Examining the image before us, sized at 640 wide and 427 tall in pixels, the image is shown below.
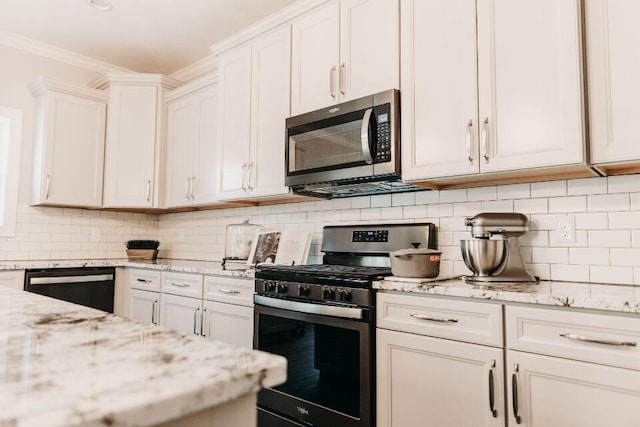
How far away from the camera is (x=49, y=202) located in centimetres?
341

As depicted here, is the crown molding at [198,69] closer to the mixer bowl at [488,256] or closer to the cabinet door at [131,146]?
the cabinet door at [131,146]

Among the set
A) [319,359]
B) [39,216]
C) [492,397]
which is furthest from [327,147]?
[39,216]

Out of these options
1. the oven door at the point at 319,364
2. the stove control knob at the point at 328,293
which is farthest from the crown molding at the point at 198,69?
the stove control knob at the point at 328,293

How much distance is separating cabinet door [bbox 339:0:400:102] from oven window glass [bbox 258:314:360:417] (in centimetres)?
124

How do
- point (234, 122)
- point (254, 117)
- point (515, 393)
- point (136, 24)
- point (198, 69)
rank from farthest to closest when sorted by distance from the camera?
point (198, 69), point (136, 24), point (234, 122), point (254, 117), point (515, 393)

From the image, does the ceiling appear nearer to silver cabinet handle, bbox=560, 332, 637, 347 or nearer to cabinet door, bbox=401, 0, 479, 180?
cabinet door, bbox=401, 0, 479, 180

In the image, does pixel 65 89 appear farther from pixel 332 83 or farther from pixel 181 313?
pixel 332 83

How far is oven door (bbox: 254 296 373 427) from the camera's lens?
185 centimetres

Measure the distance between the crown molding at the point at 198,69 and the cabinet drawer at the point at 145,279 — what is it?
1863mm

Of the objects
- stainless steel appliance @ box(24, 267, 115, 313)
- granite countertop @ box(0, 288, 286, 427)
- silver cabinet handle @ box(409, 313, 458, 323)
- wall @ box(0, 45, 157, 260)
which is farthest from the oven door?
wall @ box(0, 45, 157, 260)

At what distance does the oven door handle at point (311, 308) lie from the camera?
1.89 meters

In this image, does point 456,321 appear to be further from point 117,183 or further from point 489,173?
point 117,183

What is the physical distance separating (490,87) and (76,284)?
3029 millimetres

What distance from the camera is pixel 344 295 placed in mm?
1924
